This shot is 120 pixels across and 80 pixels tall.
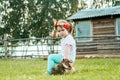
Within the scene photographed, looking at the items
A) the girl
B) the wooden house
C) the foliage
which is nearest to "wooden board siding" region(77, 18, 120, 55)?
the wooden house

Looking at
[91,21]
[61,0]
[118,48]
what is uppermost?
[61,0]

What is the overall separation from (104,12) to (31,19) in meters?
21.1

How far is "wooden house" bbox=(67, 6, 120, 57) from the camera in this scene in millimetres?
27378

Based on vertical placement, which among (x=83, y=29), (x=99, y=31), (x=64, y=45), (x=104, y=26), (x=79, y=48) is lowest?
(x=79, y=48)

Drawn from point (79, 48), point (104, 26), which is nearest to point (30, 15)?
point (79, 48)

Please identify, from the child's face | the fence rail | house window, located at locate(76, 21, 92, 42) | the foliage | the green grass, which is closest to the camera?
the green grass

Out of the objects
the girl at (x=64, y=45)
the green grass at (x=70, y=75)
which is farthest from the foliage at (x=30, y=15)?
the girl at (x=64, y=45)

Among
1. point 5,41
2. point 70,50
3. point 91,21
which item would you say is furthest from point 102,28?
point 70,50

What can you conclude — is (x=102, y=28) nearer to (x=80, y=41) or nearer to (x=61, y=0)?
(x=80, y=41)

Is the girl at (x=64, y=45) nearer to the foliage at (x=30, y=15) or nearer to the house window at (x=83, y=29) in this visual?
the house window at (x=83, y=29)

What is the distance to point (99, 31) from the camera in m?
28.8

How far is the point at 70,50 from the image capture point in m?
9.16

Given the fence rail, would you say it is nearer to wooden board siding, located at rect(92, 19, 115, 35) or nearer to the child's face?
wooden board siding, located at rect(92, 19, 115, 35)

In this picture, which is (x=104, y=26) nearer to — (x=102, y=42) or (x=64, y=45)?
(x=102, y=42)
